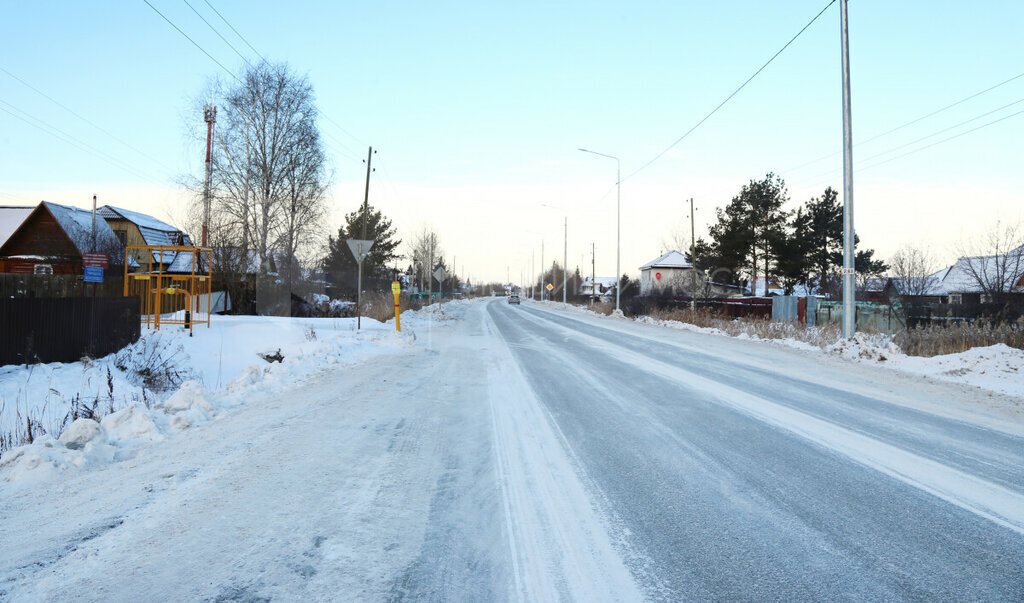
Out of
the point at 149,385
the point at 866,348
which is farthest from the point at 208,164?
the point at 866,348

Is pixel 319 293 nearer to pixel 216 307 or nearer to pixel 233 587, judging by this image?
pixel 216 307

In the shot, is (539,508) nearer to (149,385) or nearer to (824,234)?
(149,385)

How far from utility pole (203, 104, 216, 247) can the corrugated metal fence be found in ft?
60.9

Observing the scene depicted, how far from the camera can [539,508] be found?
3.65 metres

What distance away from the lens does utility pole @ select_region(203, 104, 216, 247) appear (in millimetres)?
28087

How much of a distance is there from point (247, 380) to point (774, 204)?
149 ft

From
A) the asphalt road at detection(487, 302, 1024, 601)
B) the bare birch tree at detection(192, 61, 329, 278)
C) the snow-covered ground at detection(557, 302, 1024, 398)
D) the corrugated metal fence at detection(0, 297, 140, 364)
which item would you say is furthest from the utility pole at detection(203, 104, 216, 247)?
the snow-covered ground at detection(557, 302, 1024, 398)

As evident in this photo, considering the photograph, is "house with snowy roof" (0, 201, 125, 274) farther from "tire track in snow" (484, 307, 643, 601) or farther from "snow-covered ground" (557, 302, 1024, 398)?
"snow-covered ground" (557, 302, 1024, 398)

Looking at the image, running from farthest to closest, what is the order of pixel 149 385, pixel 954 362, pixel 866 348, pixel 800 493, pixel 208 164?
pixel 208 164, pixel 866 348, pixel 954 362, pixel 149 385, pixel 800 493

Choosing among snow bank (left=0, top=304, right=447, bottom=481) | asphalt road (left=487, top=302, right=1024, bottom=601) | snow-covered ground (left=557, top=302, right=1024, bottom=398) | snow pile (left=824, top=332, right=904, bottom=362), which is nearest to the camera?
asphalt road (left=487, top=302, right=1024, bottom=601)

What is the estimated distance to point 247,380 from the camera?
316 inches

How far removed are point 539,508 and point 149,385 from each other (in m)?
8.47

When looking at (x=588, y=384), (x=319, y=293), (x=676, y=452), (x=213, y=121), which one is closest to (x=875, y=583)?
(x=676, y=452)

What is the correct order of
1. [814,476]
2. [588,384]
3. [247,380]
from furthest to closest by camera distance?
[588,384], [247,380], [814,476]
